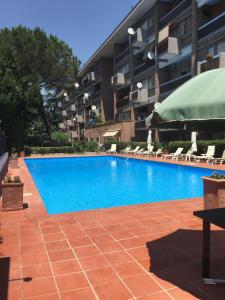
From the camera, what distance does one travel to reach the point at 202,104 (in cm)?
335

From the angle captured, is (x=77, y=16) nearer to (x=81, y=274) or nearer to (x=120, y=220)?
(x=120, y=220)

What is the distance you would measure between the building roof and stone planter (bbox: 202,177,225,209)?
28.4m

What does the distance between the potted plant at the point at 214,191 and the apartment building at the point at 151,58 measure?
12319 millimetres

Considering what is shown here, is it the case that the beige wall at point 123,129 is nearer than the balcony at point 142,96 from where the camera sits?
No

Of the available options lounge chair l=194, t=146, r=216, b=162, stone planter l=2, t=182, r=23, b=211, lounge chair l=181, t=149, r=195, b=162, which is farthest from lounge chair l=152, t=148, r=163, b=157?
stone planter l=2, t=182, r=23, b=211

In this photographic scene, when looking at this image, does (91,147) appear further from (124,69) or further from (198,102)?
(198,102)

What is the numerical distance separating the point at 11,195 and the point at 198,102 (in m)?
5.70

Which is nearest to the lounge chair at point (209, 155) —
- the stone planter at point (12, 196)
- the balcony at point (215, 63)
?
the balcony at point (215, 63)

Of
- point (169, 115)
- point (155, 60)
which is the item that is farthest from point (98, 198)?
point (155, 60)

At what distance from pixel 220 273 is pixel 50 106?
65.1 meters

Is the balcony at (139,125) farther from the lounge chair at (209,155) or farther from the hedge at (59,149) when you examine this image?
the lounge chair at (209,155)

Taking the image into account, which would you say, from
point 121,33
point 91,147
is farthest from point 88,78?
point 91,147

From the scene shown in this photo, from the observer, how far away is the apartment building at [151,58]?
82.6ft

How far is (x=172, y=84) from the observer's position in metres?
29.6
